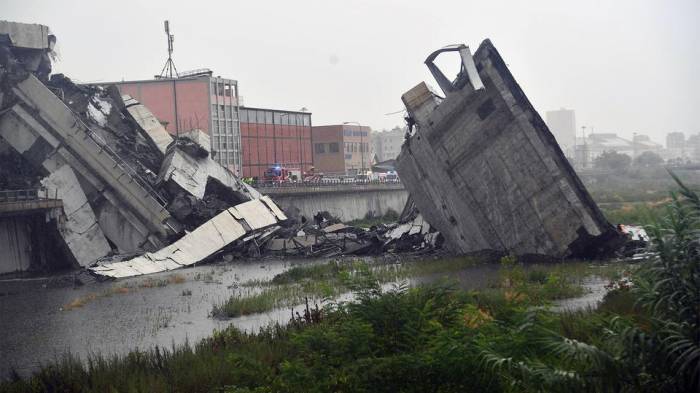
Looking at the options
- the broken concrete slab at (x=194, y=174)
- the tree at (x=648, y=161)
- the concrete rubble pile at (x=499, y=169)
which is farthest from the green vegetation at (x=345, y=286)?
the tree at (x=648, y=161)

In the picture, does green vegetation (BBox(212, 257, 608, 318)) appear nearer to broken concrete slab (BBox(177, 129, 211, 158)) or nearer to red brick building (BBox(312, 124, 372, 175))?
broken concrete slab (BBox(177, 129, 211, 158))

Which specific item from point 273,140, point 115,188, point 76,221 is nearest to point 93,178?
point 115,188

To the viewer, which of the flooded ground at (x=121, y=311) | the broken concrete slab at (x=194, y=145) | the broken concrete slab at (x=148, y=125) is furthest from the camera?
the broken concrete slab at (x=148, y=125)

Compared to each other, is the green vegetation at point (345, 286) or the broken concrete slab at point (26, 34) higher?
the broken concrete slab at point (26, 34)

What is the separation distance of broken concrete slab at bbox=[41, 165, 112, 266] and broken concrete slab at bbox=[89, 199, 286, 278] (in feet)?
9.83

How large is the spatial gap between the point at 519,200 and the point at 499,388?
1856 cm

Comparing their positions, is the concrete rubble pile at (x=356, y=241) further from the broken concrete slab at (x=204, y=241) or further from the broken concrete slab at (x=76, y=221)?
the broken concrete slab at (x=76, y=221)

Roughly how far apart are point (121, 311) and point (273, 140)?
4697 cm

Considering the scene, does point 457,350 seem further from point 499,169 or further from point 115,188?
point 115,188

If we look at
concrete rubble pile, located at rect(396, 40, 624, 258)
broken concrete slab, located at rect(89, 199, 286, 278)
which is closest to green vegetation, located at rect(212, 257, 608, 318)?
concrete rubble pile, located at rect(396, 40, 624, 258)

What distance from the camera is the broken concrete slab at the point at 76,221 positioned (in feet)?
104

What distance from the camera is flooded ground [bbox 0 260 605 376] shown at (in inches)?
630

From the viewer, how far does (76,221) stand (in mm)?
32125

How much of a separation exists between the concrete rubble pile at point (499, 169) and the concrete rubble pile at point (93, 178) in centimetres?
1196
